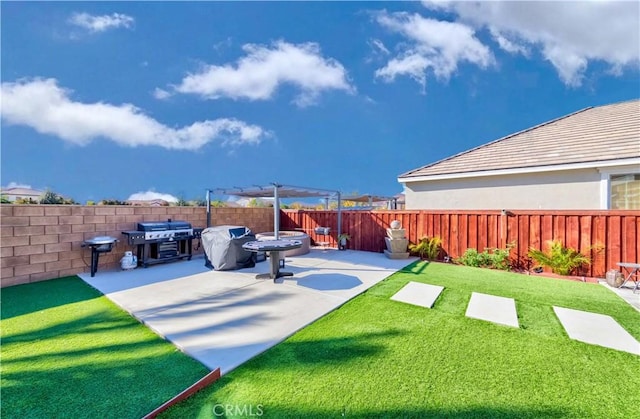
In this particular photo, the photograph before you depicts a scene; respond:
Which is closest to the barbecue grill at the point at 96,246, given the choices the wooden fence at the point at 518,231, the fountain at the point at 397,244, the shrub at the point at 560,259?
the wooden fence at the point at 518,231

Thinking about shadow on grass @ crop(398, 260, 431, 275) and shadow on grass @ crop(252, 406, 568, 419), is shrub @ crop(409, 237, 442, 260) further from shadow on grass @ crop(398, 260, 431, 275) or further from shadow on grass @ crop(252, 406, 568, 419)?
shadow on grass @ crop(252, 406, 568, 419)

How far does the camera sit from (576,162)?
722cm

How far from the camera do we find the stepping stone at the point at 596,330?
9.67 ft

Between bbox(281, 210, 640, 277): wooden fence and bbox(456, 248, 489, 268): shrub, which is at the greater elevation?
bbox(281, 210, 640, 277): wooden fence

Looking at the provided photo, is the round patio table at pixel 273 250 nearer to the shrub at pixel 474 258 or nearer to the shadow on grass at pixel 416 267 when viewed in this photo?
the shadow on grass at pixel 416 267

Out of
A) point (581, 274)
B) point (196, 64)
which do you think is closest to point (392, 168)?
point (196, 64)

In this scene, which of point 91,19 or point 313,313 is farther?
point 91,19

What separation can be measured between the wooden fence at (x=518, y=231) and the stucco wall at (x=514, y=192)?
1.58 meters

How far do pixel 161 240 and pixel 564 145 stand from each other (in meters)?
12.8

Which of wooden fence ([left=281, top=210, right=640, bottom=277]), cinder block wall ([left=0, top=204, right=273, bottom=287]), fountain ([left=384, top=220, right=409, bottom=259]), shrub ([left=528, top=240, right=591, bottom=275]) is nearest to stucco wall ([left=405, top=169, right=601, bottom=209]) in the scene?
wooden fence ([left=281, top=210, right=640, bottom=277])

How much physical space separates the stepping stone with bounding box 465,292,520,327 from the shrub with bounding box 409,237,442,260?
3.43 m

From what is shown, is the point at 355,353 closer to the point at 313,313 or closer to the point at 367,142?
the point at 313,313

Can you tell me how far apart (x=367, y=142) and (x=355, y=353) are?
81.6ft

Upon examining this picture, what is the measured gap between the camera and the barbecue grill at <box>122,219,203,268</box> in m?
6.78
